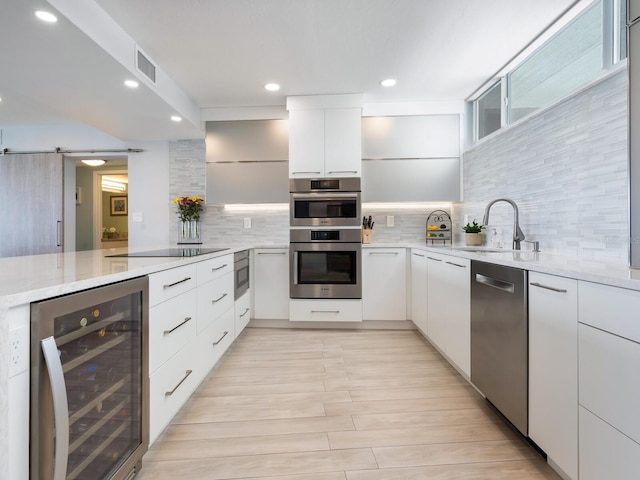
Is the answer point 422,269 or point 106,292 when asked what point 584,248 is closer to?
point 422,269

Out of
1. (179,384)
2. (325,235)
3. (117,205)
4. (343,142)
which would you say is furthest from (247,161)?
(117,205)

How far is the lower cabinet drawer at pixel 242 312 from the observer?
291cm

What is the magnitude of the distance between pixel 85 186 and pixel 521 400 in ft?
23.2

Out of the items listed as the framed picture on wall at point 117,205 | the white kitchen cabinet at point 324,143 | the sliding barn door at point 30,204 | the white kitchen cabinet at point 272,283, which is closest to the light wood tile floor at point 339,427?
the white kitchen cabinet at point 272,283

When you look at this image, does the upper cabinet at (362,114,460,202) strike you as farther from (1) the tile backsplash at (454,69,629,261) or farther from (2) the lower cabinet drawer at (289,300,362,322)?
(2) the lower cabinet drawer at (289,300,362,322)

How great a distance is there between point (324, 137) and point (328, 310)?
178 centimetres

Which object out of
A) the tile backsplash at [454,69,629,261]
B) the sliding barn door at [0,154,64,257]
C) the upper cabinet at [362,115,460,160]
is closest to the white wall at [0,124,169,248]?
the sliding barn door at [0,154,64,257]

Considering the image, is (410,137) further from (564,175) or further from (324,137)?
(564,175)

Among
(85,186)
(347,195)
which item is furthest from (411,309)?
(85,186)

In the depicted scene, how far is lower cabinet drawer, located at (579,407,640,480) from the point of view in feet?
3.14

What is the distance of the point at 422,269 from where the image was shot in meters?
2.99

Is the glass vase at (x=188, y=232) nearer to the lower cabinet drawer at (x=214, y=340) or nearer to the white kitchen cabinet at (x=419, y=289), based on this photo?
the lower cabinet drawer at (x=214, y=340)

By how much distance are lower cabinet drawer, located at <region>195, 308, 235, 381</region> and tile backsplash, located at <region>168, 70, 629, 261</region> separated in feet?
7.61

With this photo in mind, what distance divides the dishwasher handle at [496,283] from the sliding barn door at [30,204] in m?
4.59
